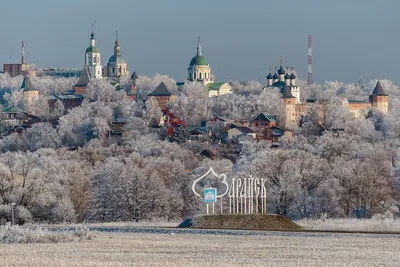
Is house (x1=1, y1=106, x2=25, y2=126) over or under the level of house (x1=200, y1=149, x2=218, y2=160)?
over

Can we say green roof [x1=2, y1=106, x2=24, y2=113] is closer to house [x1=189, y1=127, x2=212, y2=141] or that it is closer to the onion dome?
house [x1=189, y1=127, x2=212, y2=141]

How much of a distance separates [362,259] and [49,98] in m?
166

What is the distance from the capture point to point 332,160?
86.7 meters

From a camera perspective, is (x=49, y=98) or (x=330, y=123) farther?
(x=49, y=98)

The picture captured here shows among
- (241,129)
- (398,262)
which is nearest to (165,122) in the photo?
(241,129)

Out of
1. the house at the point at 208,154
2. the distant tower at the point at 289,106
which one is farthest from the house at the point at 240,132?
the house at the point at 208,154

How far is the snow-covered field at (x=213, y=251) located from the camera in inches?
1227

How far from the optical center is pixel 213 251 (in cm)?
3422

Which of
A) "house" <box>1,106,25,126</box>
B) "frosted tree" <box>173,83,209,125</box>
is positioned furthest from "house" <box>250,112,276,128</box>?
"house" <box>1,106,25,126</box>

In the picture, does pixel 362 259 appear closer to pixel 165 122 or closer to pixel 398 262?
pixel 398 262

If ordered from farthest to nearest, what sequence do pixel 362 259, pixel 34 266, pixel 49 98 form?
pixel 49 98, pixel 362 259, pixel 34 266

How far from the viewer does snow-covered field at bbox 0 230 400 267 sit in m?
31.2

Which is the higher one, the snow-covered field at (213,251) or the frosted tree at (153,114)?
the frosted tree at (153,114)

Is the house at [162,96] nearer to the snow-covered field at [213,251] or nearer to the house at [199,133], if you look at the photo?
the house at [199,133]
